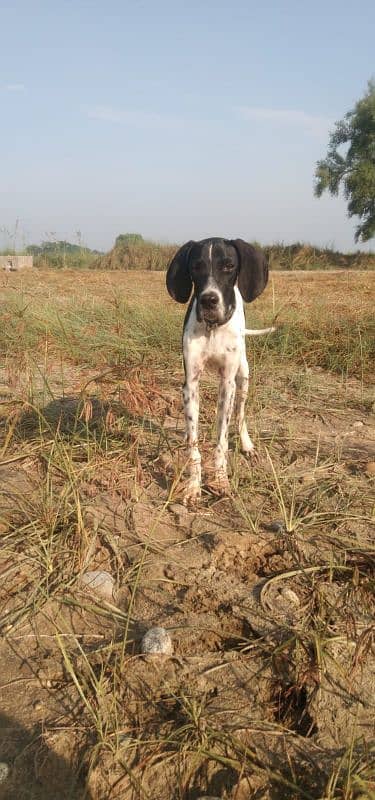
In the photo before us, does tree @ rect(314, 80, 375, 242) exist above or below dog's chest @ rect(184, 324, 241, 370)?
above

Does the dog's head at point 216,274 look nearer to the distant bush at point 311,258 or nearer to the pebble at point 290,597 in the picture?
the pebble at point 290,597

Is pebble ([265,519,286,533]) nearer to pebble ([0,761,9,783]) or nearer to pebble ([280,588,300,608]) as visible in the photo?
pebble ([280,588,300,608])

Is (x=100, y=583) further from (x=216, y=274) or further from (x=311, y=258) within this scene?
(x=311, y=258)

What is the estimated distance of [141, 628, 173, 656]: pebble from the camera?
1.94 m

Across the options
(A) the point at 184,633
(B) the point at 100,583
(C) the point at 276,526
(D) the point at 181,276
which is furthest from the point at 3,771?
(D) the point at 181,276

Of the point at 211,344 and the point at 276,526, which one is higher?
the point at 211,344

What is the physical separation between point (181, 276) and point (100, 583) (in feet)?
5.67

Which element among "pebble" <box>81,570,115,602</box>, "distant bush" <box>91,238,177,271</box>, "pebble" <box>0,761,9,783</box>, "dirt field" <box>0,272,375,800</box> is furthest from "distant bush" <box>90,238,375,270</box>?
"pebble" <box>0,761,9,783</box>

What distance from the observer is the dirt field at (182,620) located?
158cm

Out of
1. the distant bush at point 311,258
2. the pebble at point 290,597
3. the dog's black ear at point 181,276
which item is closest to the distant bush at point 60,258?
the distant bush at point 311,258

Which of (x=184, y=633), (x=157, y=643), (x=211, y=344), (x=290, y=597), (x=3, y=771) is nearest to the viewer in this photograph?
(x=3, y=771)

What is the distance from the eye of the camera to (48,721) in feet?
5.66

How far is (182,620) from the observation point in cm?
214

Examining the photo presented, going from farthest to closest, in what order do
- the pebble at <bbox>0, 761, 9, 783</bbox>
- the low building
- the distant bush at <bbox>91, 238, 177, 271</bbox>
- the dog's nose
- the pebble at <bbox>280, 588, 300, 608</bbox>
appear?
the distant bush at <bbox>91, 238, 177, 271</bbox>, the low building, the dog's nose, the pebble at <bbox>280, 588, 300, 608</bbox>, the pebble at <bbox>0, 761, 9, 783</bbox>
